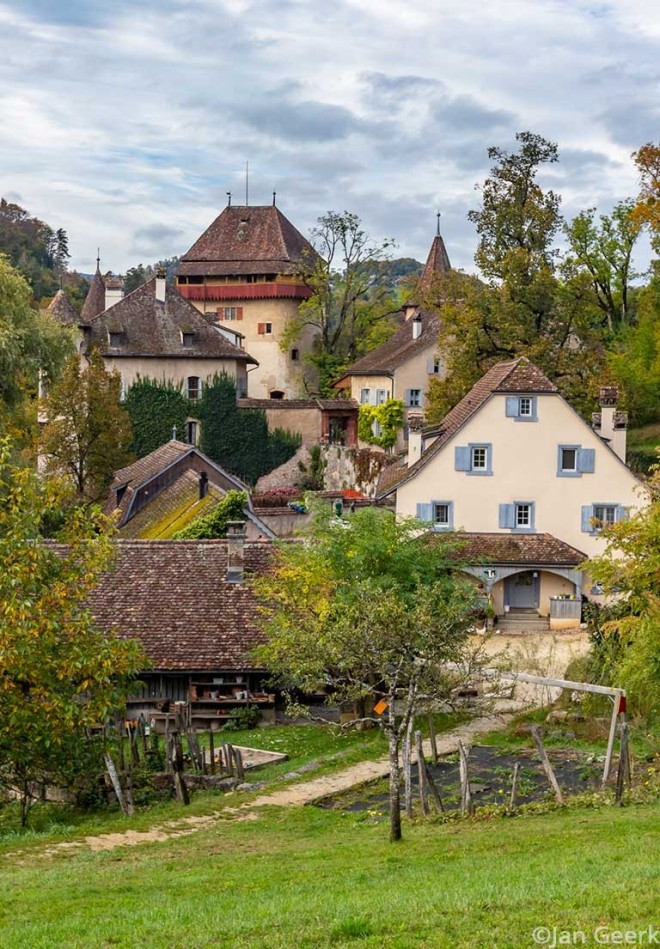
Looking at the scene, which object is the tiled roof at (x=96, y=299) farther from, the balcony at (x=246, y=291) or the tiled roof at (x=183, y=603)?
the tiled roof at (x=183, y=603)

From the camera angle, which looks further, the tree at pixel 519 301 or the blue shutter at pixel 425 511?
the tree at pixel 519 301

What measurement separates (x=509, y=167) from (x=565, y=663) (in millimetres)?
28358

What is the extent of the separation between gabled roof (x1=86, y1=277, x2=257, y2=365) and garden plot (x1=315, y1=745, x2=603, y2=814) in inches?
1587

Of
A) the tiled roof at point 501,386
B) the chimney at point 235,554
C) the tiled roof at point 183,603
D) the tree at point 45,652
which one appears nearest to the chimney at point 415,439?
the tiled roof at point 501,386

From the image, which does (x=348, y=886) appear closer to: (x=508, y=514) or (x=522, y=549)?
(x=522, y=549)

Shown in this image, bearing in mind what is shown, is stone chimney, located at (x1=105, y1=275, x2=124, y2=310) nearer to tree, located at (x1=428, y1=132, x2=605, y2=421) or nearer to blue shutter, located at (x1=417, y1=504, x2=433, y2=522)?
tree, located at (x1=428, y1=132, x2=605, y2=421)

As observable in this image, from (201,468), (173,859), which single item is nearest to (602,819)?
(173,859)

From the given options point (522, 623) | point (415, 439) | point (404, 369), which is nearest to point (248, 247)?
point (404, 369)

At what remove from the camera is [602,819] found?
18047mm

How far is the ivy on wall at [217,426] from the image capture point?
63.2 meters

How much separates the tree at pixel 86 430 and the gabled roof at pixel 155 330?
764 cm

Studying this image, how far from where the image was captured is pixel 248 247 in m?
78.0

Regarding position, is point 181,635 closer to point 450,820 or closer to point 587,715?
point 587,715

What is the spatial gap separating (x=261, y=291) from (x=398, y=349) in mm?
12197
